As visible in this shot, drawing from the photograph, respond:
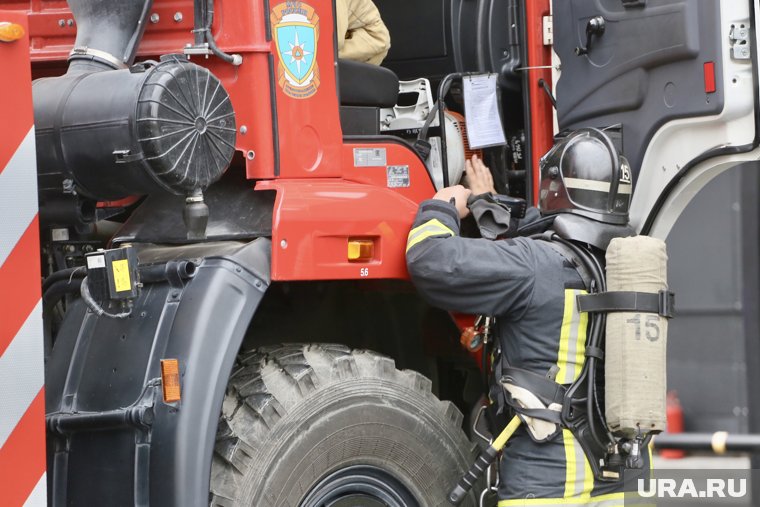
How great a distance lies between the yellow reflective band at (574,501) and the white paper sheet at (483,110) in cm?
137

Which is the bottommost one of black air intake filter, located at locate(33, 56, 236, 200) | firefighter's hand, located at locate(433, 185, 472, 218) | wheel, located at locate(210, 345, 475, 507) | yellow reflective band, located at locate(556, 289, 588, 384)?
wheel, located at locate(210, 345, 475, 507)

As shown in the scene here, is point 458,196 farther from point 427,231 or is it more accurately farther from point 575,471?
point 575,471

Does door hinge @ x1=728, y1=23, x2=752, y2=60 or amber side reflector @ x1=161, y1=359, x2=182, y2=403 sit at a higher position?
door hinge @ x1=728, y1=23, x2=752, y2=60

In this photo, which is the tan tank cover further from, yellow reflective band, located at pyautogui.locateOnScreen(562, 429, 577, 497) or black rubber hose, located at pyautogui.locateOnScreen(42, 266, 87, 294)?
black rubber hose, located at pyautogui.locateOnScreen(42, 266, 87, 294)

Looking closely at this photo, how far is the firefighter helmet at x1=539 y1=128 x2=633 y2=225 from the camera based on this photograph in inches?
A: 167

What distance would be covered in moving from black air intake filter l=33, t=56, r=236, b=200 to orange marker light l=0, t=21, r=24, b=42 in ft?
1.36

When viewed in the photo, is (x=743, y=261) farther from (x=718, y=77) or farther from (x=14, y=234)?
(x=14, y=234)

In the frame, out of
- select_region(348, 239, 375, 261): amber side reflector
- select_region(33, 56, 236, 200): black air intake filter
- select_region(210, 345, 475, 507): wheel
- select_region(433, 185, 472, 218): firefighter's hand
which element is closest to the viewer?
select_region(33, 56, 236, 200): black air intake filter

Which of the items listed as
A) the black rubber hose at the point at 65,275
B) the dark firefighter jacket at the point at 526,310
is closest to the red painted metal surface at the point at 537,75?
the dark firefighter jacket at the point at 526,310

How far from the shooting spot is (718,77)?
13.6 feet

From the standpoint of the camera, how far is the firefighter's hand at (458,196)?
13.8 ft

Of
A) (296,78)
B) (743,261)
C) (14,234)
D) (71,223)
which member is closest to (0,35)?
(14,234)

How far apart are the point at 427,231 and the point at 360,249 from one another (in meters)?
0.22

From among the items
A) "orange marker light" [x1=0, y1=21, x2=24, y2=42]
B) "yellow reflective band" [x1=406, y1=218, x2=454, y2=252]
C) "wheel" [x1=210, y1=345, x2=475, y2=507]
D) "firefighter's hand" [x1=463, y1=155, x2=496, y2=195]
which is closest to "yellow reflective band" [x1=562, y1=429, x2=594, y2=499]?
"wheel" [x1=210, y1=345, x2=475, y2=507]
